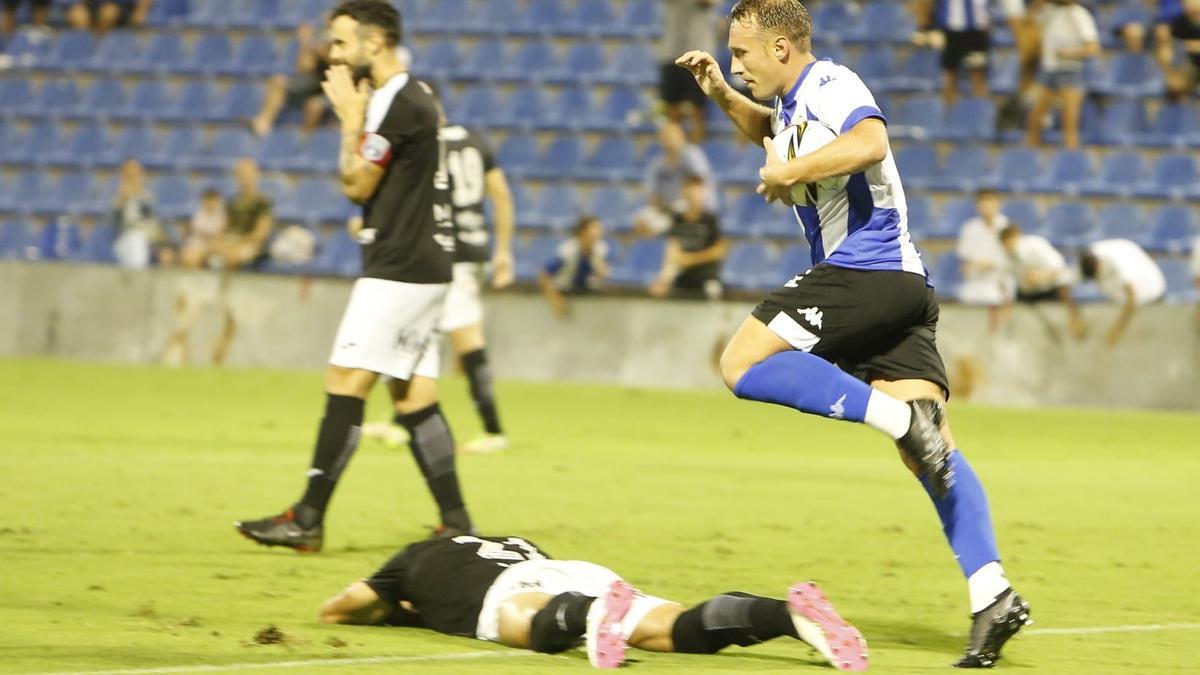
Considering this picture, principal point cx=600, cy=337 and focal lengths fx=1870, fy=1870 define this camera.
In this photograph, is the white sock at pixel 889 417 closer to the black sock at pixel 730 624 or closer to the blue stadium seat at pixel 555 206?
the black sock at pixel 730 624

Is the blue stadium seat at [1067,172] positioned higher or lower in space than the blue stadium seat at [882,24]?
lower

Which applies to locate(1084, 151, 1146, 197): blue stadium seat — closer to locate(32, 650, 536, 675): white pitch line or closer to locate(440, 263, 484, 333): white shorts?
locate(440, 263, 484, 333): white shorts

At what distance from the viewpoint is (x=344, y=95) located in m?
7.78

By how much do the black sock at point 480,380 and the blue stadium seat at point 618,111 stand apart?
1058cm

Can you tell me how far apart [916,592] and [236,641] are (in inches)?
112

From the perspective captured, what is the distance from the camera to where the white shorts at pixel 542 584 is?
5625mm

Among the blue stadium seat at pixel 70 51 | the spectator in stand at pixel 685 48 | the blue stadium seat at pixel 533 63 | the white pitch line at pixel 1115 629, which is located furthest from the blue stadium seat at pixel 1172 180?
the blue stadium seat at pixel 70 51

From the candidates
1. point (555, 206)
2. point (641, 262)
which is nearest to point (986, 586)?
point (641, 262)

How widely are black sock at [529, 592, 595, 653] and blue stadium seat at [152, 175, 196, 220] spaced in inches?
739

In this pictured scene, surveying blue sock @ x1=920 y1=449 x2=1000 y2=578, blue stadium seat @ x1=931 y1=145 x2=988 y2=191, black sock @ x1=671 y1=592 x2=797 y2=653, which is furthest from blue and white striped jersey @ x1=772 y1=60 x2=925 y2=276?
blue stadium seat @ x1=931 y1=145 x2=988 y2=191

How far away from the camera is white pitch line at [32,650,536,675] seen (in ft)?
16.7

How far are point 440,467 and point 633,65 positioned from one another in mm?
15843

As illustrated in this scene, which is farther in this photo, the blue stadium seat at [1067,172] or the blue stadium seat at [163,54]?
the blue stadium seat at [163,54]

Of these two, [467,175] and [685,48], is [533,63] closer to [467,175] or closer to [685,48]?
[685,48]
